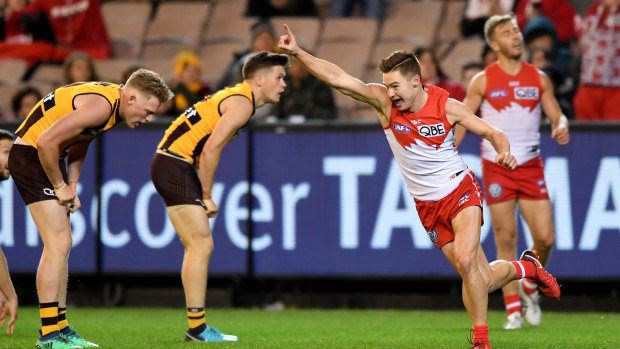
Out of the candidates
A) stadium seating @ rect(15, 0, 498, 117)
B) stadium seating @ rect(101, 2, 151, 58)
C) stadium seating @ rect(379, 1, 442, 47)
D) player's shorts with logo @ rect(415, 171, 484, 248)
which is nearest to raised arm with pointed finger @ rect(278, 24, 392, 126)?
player's shorts with logo @ rect(415, 171, 484, 248)

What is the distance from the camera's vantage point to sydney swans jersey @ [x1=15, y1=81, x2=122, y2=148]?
7625 millimetres

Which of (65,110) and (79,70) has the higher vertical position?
(79,70)

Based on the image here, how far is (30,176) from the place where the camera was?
7.73m

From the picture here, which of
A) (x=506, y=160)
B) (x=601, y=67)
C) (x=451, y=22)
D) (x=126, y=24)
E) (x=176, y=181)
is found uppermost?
(x=126, y=24)

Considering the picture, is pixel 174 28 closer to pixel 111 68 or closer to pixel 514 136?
pixel 111 68

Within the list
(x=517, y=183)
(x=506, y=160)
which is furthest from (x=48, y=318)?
(x=517, y=183)

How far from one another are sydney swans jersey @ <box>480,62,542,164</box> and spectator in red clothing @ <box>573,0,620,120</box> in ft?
10.9

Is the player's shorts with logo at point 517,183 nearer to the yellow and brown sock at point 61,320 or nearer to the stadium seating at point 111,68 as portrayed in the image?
the yellow and brown sock at point 61,320

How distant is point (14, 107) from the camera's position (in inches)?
503

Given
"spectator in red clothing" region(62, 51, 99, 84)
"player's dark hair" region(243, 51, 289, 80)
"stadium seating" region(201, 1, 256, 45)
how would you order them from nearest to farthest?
"player's dark hair" region(243, 51, 289, 80)
"spectator in red clothing" region(62, 51, 99, 84)
"stadium seating" region(201, 1, 256, 45)

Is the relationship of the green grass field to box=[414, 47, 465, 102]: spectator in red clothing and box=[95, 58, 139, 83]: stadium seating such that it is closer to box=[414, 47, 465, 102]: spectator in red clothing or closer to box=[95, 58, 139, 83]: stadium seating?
box=[414, 47, 465, 102]: spectator in red clothing

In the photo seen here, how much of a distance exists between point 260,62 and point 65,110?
64.8 inches

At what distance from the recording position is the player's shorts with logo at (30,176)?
772cm

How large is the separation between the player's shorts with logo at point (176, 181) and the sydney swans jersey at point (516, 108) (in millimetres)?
2680
